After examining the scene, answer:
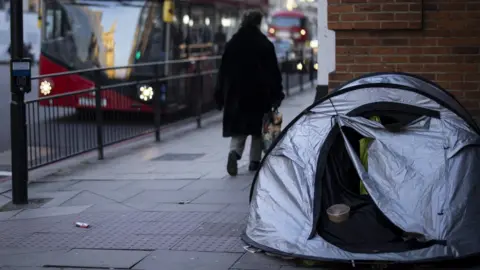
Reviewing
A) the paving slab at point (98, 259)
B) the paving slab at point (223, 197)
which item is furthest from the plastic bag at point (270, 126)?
the paving slab at point (98, 259)

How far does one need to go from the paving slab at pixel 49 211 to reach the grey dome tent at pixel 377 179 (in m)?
2.51

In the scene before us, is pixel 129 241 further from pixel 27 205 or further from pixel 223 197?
pixel 27 205

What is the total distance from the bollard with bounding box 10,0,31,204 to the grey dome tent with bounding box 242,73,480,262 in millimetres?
3076

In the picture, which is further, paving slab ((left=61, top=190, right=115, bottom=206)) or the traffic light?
the traffic light

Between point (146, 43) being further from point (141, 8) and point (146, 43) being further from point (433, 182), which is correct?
point (433, 182)

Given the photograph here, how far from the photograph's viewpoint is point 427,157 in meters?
6.79

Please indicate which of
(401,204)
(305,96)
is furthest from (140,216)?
(305,96)

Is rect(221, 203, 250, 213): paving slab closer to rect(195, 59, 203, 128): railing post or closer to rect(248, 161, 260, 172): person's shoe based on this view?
rect(248, 161, 260, 172): person's shoe

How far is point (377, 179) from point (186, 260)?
1.58m

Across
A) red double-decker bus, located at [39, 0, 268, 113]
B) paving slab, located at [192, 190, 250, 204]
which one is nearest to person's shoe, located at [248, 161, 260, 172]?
paving slab, located at [192, 190, 250, 204]

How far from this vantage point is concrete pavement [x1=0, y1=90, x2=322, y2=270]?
7.08m

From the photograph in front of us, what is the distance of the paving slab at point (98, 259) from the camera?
6938mm

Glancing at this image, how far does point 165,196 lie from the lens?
9.83 metres

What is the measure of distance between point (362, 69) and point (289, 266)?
2.65m
